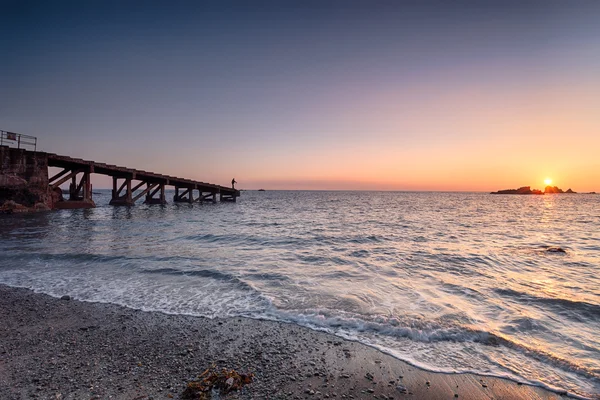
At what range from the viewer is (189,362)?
4.07 meters

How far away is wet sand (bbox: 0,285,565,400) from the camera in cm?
350

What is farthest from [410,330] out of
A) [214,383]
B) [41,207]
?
[41,207]

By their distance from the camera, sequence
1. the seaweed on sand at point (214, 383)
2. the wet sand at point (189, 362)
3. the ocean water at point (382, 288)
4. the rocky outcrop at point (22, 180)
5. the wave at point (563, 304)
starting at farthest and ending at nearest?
the rocky outcrop at point (22, 180)
the wave at point (563, 304)
the ocean water at point (382, 288)
the wet sand at point (189, 362)
the seaweed on sand at point (214, 383)

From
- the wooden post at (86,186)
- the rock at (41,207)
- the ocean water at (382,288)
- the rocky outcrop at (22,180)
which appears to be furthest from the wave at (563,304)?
the wooden post at (86,186)

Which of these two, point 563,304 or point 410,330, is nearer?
point 410,330

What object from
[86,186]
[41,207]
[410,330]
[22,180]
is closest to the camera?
[410,330]

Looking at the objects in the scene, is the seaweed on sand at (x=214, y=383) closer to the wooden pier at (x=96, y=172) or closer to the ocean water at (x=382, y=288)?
the ocean water at (x=382, y=288)

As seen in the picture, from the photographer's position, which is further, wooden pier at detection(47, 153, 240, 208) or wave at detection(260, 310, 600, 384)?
wooden pier at detection(47, 153, 240, 208)

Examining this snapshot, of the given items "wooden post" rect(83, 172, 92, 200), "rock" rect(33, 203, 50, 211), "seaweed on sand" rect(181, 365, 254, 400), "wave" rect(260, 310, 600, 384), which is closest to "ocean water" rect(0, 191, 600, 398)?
"wave" rect(260, 310, 600, 384)

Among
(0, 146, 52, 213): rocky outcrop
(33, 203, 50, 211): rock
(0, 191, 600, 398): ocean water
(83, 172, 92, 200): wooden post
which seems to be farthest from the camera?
(83, 172, 92, 200): wooden post

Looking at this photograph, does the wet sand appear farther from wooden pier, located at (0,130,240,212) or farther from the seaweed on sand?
wooden pier, located at (0,130,240,212)

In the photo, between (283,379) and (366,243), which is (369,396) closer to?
(283,379)

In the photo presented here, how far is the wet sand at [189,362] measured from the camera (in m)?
3.50

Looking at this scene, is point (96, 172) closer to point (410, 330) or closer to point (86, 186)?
point (86, 186)
